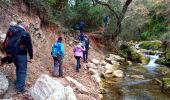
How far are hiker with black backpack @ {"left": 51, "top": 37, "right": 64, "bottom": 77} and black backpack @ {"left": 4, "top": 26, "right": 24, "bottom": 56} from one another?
3.13 metres

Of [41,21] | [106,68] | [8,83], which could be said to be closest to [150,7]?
[106,68]

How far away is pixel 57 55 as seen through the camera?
418 inches

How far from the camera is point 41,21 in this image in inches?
569

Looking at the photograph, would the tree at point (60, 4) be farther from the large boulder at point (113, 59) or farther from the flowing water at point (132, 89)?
the flowing water at point (132, 89)

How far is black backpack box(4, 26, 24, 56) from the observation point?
7367mm

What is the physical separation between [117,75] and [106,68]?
141 centimetres

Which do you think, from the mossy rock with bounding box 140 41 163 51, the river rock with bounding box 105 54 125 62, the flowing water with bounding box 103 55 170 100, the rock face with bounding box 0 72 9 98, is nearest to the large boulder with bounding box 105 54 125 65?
the river rock with bounding box 105 54 125 62

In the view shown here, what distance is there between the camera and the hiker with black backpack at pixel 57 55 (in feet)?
34.5

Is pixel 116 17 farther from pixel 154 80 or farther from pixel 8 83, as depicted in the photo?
pixel 8 83

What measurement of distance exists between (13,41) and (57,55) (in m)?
3.37

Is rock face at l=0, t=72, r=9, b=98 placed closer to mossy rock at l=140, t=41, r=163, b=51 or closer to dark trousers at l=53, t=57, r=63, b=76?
dark trousers at l=53, t=57, r=63, b=76

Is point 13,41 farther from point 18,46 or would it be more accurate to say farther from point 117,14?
point 117,14

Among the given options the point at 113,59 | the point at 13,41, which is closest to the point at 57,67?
the point at 13,41

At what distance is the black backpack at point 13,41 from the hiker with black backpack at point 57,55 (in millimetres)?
3128
